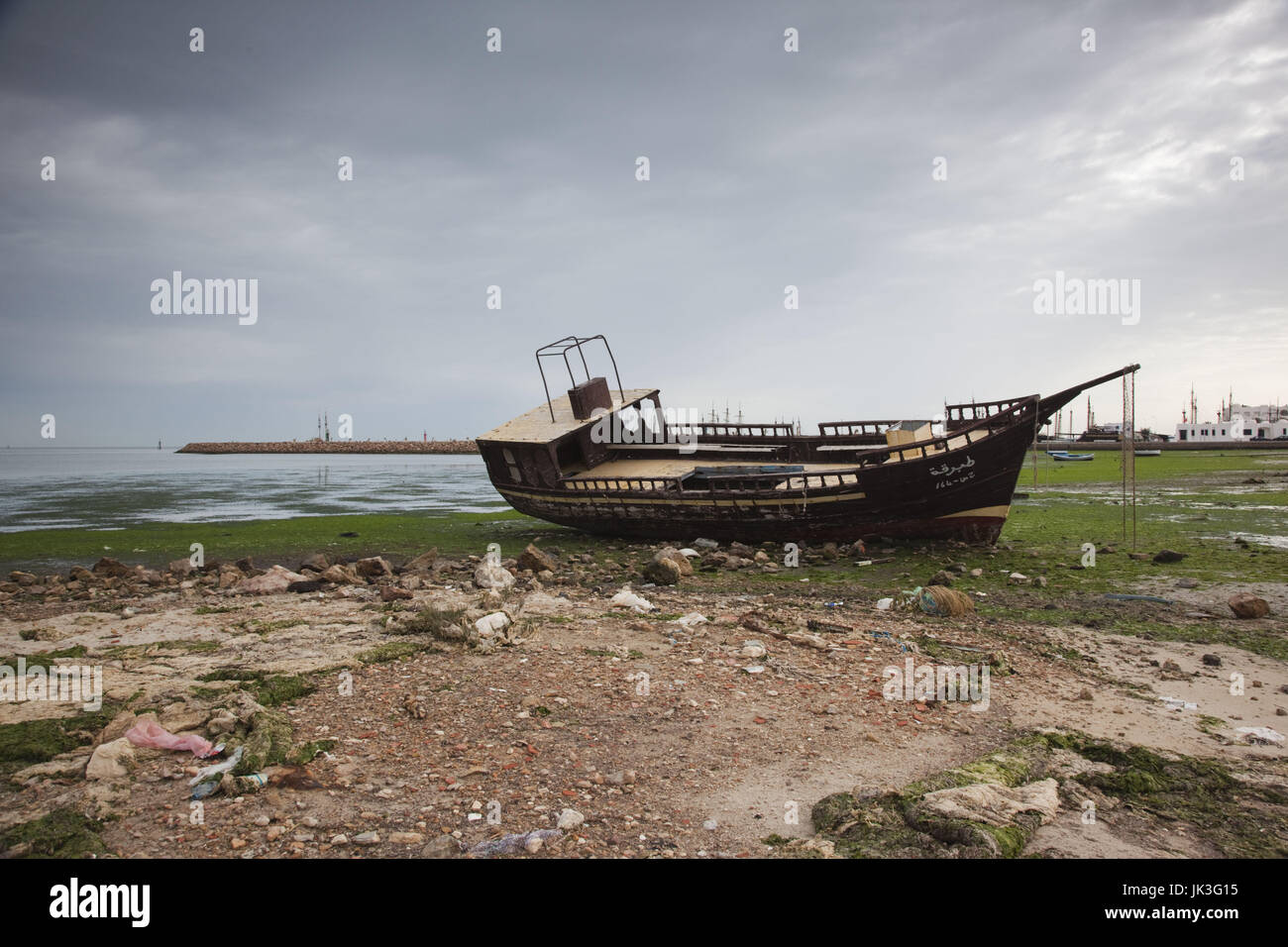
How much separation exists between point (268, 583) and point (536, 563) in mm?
4716

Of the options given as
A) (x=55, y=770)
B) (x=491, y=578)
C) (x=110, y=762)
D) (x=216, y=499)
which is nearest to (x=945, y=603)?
(x=491, y=578)

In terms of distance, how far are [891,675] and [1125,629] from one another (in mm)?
4001

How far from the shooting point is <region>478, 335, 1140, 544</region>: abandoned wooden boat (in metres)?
14.5

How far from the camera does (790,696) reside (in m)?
6.45

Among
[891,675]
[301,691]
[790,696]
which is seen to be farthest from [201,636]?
[891,675]

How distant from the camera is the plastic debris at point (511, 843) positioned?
4.01 metres

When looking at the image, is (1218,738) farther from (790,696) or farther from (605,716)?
(605,716)

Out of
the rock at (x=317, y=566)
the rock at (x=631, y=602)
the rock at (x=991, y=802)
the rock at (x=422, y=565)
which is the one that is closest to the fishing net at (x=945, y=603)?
the rock at (x=631, y=602)

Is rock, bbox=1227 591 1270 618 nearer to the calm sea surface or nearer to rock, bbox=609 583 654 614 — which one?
rock, bbox=609 583 654 614

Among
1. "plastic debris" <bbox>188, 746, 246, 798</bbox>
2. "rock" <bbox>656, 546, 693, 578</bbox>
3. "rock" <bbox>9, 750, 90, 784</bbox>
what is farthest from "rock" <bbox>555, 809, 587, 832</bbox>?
"rock" <bbox>656, 546, 693, 578</bbox>

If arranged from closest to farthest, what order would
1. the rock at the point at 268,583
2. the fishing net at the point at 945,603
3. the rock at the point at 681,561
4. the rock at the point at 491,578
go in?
1. the fishing net at the point at 945,603
2. the rock at the point at 268,583
3. the rock at the point at 491,578
4. the rock at the point at 681,561

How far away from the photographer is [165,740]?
5418mm

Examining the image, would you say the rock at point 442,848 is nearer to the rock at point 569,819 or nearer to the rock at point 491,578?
the rock at point 569,819

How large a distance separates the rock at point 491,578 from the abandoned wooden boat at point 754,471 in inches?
221
